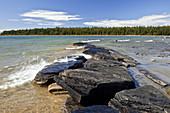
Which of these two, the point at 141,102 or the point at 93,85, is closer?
the point at 141,102

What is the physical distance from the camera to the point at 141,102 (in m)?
3.38

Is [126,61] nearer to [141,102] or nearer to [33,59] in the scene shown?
[141,102]

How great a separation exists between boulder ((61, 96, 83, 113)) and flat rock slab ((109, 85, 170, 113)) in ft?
3.55

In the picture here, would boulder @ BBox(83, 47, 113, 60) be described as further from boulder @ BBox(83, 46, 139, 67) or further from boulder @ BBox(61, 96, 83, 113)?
boulder @ BBox(61, 96, 83, 113)

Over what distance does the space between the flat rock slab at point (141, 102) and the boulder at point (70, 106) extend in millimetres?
1081

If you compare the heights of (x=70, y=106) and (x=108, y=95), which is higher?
(x=108, y=95)

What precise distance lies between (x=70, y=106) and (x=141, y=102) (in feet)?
6.75

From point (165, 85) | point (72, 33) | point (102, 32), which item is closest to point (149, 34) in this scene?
point (102, 32)

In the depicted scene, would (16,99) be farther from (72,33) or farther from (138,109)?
(72,33)

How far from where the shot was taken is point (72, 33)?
144500 mm

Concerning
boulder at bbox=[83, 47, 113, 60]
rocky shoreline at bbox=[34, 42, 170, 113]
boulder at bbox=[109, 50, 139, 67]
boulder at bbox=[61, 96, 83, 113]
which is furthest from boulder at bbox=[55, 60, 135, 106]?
boulder at bbox=[83, 47, 113, 60]

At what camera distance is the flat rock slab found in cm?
325

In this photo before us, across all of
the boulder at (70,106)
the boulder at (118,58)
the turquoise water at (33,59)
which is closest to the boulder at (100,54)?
the boulder at (118,58)

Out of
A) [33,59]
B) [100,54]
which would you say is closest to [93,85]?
[100,54]
